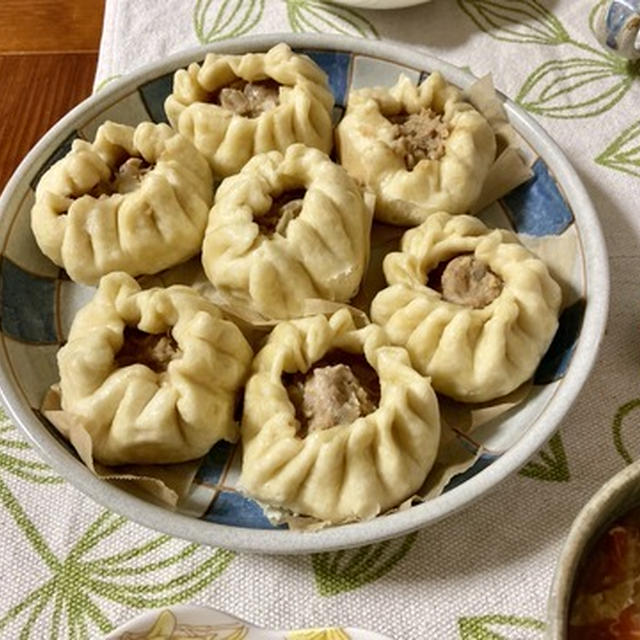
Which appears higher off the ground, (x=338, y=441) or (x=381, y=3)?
(x=381, y=3)

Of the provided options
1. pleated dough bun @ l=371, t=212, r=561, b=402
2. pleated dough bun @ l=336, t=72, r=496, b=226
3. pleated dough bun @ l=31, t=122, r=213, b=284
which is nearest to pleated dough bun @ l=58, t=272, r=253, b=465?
pleated dough bun @ l=31, t=122, r=213, b=284

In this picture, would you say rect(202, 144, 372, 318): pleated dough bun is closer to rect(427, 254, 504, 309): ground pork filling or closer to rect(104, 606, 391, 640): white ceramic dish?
rect(427, 254, 504, 309): ground pork filling

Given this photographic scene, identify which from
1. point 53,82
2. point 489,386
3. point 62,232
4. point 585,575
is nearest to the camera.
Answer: point 585,575

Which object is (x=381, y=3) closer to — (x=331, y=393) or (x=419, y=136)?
(x=419, y=136)

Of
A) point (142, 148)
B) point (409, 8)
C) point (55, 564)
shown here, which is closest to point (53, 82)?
point (142, 148)

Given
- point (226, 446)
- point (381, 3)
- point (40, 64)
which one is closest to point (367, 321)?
point (226, 446)

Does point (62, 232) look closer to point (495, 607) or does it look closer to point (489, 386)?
point (489, 386)
